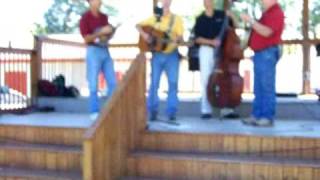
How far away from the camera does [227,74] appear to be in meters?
6.27

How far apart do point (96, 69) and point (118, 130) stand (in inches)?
53.8

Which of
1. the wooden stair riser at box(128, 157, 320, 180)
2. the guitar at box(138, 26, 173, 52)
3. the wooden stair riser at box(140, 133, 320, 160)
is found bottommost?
the wooden stair riser at box(128, 157, 320, 180)

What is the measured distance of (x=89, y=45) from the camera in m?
6.30

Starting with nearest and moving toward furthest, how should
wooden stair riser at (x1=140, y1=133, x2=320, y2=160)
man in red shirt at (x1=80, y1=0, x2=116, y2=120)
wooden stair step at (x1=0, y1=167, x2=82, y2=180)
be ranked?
wooden stair riser at (x1=140, y1=133, x2=320, y2=160) < wooden stair step at (x1=0, y1=167, x2=82, y2=180) < man in red shirt at (x1=80, y1=0, x2=116, y2=120)

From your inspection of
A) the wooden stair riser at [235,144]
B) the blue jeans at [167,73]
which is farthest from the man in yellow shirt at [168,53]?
the wooden stair riser at [235,144]

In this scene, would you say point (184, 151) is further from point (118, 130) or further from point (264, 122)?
point (264, 122)

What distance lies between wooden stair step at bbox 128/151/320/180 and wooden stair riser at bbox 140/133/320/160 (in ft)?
0.28

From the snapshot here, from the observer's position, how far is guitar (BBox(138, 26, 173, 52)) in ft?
20.2

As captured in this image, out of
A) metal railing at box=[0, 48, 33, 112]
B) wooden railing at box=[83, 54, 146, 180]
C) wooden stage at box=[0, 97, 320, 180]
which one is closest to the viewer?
wooden railing at box=[83, 54, 146, 180]

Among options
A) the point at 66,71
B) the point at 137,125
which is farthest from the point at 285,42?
the point at 137,125

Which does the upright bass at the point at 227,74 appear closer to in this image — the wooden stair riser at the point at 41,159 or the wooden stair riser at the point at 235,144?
the wooden stair riser at the point at 235,144

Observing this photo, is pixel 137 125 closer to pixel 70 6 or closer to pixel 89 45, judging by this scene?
pixel 89 45

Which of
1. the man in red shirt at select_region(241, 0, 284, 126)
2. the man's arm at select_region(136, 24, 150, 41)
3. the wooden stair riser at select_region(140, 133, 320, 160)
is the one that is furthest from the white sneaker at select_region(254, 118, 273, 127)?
the man's arm at select_region(136, 24, 150, 41)

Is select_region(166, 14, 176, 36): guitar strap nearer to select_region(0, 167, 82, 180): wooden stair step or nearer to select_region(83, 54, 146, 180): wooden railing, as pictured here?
select_region(83, 54, 146, 180): wooden railing
